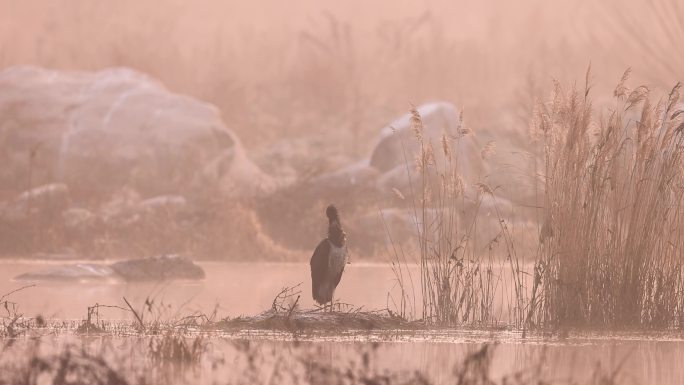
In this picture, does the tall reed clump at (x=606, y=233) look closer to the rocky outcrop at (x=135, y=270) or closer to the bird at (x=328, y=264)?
the bird at (x=328, y=264)

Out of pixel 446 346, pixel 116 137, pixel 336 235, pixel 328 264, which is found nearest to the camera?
pixel 446 346

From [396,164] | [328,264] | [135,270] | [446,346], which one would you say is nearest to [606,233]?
[446,346]

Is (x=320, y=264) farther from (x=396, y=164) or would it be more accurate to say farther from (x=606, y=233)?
(x=396, y=164)

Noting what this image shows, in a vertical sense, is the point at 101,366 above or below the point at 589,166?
below

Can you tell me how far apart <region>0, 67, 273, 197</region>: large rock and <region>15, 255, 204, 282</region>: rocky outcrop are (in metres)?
6.09

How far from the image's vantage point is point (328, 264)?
9656 mm

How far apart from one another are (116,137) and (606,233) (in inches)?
584

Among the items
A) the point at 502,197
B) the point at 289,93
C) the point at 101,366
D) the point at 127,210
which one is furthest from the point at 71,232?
the point at 101,366

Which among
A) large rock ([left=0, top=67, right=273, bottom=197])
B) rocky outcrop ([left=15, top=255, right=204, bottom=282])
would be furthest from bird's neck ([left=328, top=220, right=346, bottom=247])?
large rock ([left=0, top=67, right=273, bottom=197])

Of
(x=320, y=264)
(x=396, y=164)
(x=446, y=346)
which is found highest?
(x=396, y=164)

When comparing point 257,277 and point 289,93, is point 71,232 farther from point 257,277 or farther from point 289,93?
point 289,93

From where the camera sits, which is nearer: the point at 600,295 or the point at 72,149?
the point at 600,295

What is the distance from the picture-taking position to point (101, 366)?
607cm

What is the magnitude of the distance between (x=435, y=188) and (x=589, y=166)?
1059 cm
